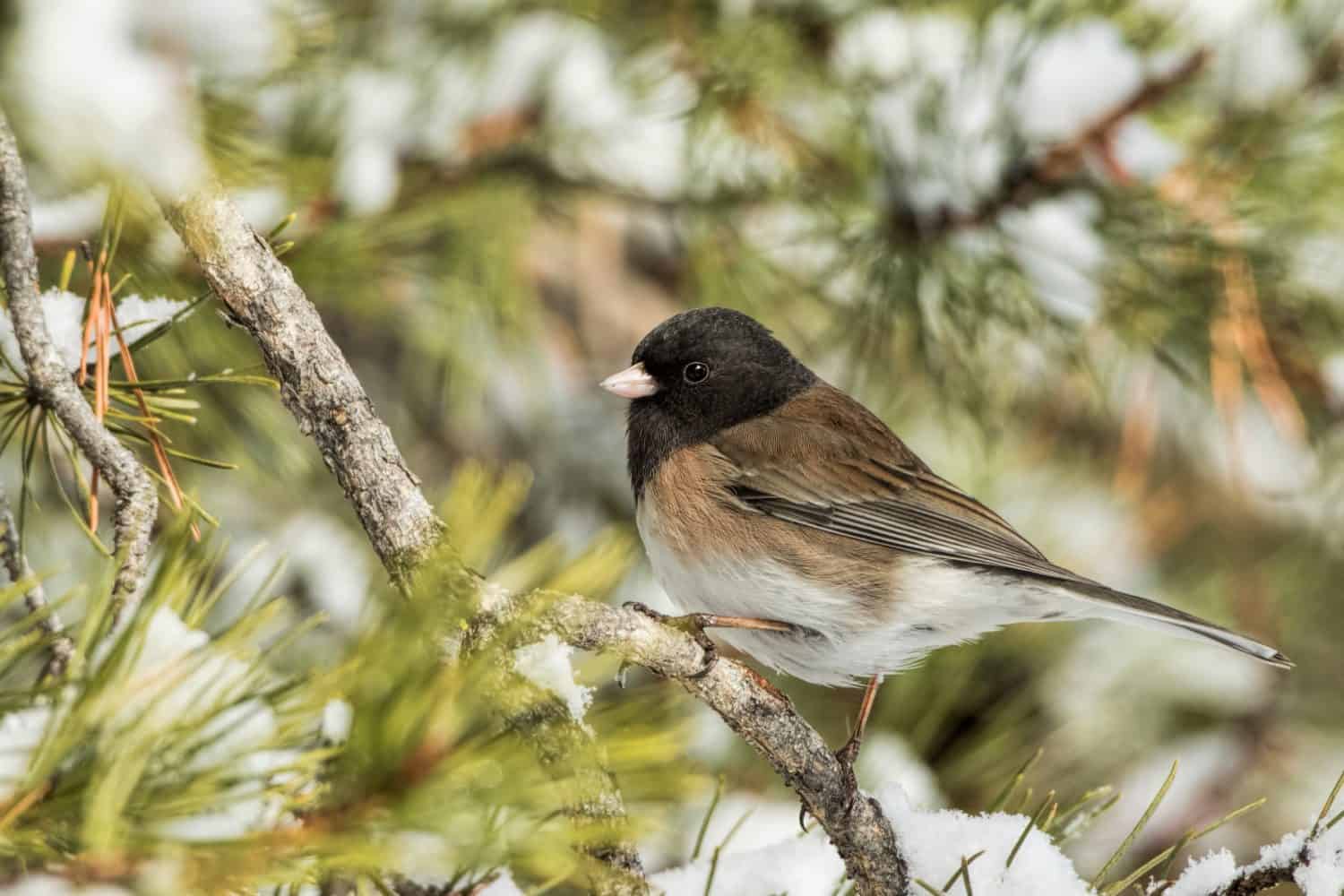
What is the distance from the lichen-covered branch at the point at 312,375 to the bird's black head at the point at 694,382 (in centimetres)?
107

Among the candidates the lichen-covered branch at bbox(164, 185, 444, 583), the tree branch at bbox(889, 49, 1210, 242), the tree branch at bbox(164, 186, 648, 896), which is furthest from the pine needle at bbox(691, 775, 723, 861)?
the tree branch at bbox(889, 49, 1210, 242)

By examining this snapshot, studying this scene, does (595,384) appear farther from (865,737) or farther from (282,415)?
(865,737)

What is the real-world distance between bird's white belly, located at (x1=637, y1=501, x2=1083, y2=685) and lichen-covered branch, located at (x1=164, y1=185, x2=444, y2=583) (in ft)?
2.92

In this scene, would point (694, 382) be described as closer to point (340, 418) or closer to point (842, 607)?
point (842, 607)

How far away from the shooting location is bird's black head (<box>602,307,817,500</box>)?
2105 mm

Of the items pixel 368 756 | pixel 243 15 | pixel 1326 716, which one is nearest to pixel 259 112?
pixel 243 15

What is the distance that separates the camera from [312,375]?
101 centimetres

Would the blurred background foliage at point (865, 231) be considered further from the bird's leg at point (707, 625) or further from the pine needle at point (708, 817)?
the pine needle at point (708, 817)

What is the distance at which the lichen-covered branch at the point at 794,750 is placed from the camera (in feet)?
3.66

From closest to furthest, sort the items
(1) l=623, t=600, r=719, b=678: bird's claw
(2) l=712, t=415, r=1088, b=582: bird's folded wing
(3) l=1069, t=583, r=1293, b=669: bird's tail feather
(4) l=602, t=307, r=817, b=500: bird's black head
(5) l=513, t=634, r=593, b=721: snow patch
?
(5) l=513, t=634, r=593, b=721: snow patch → (1) l=623, t=600, r=719, b=678: bird's claw → (3) l=1069, t=583, r=1293, b=669: bird's tail feather → (2) l=712, t=415, r=1088, b=582: bird's folded wing → (4) l=602, t=307, r=817, b=500: bird's black head

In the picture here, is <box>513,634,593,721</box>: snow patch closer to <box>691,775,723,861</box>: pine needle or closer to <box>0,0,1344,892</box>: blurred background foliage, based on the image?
<box>691,775,723,861</box>: pine needle

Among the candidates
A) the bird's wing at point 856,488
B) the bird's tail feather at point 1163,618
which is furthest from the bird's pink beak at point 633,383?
the bird's tail feather at point 1163,618

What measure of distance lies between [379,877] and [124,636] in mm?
273

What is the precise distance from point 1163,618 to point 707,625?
0.61 metres
